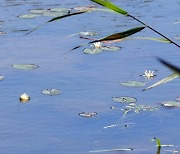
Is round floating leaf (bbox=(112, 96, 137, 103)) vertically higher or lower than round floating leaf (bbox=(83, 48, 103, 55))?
higher

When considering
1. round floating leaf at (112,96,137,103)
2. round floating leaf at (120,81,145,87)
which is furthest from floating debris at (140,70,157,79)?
round floating leaf at (112,96,137,103)

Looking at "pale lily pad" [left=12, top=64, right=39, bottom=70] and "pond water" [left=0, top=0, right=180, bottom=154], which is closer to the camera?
"pond water" [left=0, top=0, right=180, bottom=154]

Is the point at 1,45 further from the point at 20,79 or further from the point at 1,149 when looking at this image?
the point at 1,149

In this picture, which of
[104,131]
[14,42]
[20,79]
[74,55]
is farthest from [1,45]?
[104,131]

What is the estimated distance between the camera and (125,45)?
4.21 meters

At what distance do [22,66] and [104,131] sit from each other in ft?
3.55

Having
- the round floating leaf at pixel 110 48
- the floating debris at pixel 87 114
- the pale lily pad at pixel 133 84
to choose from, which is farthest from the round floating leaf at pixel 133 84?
the round floating leaf at pixel 110 48

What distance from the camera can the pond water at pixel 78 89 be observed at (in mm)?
2656

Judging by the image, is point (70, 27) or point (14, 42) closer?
point (14, 42)

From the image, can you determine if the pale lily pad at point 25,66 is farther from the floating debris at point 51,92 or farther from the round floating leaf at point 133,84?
the round floating leaf at point 133,84

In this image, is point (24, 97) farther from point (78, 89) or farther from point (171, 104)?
point (171, 104)

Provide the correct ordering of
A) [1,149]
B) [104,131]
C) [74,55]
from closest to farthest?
[1,149], [104,131], [74,55]

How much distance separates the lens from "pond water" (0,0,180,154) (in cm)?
266

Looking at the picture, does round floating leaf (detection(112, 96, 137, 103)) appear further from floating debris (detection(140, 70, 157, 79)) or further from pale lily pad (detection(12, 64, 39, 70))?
pale lily pad (detection(12, 64, 39, 70))
